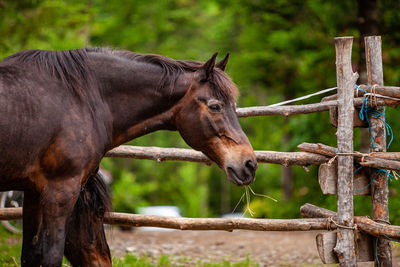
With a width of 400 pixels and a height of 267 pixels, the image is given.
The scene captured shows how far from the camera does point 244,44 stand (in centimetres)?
983

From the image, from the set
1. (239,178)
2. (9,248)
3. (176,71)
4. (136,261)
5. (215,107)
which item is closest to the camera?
(239,178)

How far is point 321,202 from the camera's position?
18.6ft

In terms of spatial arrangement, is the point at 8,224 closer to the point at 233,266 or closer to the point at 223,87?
the point at 233,266

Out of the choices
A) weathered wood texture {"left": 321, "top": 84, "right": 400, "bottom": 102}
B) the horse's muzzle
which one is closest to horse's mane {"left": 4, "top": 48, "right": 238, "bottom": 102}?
the horse's muzzle

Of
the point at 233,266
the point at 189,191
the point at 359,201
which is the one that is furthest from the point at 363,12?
the point at 189,191

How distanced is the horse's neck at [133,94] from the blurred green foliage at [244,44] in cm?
276

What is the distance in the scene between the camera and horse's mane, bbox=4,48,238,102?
334cm

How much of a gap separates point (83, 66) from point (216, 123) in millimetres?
1053

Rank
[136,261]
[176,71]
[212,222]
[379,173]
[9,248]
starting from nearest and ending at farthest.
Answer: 1. [176,71]
2. [379,173]
3. [212,222]
4. [136,261]
5. [9,248]

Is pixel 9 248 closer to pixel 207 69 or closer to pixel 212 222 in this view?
pixel 212 222

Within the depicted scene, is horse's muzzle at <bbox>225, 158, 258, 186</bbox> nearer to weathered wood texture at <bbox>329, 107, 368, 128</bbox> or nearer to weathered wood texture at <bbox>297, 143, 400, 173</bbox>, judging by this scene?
weathered wood texture at <bbox>297, 143, 400, 173</bbox>

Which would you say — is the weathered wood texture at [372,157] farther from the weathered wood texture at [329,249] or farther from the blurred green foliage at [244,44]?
the blurred green foliage at [244,44]

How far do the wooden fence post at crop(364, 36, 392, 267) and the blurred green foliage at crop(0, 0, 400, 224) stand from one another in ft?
4.58

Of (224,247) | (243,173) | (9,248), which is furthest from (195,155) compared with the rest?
(224,247)
